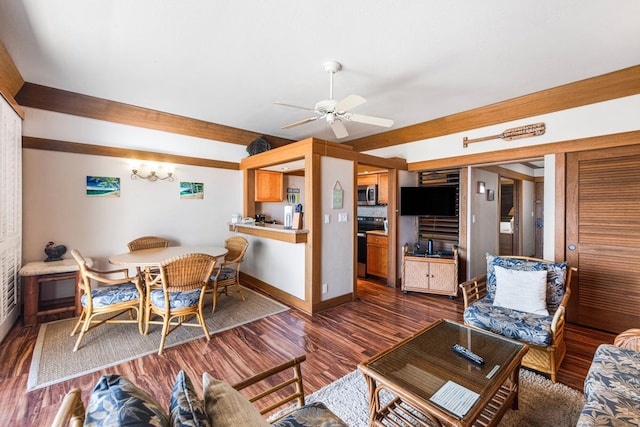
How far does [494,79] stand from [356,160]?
1895 millimetres

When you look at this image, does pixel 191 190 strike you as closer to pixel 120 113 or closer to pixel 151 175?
pixel 151 175

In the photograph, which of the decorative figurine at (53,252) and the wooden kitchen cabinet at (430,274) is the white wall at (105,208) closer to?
the decorative figurine at (53,252)

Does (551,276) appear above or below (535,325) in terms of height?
above

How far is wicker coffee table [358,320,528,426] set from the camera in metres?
1.38

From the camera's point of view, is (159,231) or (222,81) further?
(159,231)

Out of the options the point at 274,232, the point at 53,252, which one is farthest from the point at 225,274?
the point at 53,252

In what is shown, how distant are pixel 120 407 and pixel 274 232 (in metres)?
3.31

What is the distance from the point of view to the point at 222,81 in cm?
330

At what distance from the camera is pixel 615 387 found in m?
1.55

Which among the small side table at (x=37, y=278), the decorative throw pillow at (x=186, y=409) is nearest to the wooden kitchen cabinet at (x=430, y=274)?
the decorative throw pillow at (x=186, y=409)

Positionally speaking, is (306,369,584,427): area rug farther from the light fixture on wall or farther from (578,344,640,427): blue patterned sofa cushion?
the light fixture on wall

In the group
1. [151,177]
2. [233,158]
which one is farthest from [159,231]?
[233,158]

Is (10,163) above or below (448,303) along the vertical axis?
above

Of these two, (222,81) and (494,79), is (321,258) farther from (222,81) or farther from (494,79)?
(494,79)
